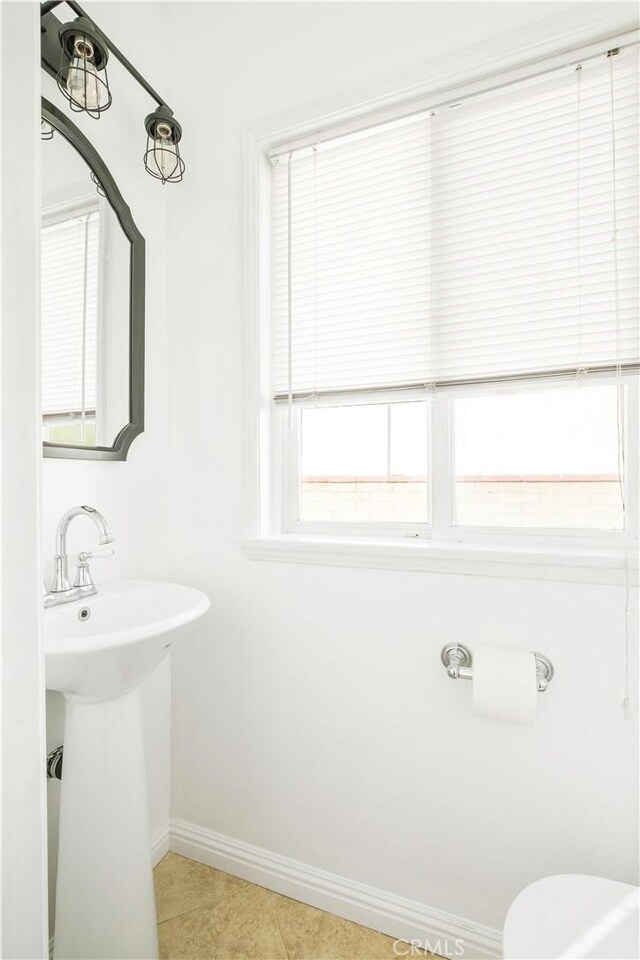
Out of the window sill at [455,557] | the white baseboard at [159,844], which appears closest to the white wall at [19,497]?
the window sill at [455,557]

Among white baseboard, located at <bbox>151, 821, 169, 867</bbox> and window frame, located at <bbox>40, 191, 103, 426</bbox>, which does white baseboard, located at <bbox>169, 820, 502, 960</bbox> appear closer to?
white baseboard, located at <bbox>151, 821, 169, 867</bbox>

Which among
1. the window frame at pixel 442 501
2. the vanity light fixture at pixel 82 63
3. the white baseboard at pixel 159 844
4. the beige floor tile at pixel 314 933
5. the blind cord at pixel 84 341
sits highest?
the vanity light fixture at pixel 82 63

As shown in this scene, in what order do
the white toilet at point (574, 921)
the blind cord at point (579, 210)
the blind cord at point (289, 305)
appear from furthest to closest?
the blind cord at point (289, 305)
the blind cord at point (579, 210)
the white toilet at point (574, 921)

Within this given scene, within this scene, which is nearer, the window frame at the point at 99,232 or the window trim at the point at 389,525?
the window trim at the point at 389,525

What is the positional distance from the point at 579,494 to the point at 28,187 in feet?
4.14

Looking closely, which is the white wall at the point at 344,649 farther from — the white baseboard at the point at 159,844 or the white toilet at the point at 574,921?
the white toilet at the point at 574,921

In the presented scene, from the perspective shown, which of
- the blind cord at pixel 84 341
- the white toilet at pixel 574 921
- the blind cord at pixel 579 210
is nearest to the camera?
the white toilet at pixel 574 921

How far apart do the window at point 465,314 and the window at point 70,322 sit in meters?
0.53

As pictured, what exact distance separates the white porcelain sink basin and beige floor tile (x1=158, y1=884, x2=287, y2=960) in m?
0.76

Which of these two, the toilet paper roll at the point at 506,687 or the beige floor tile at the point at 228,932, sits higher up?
the toilet paper roll at the point at 506,687

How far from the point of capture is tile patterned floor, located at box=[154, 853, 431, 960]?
A: 1207mm

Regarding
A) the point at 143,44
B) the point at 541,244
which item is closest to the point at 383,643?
the point at 541,244

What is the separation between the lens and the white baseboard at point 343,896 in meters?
1.18

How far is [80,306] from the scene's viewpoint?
129 cm
